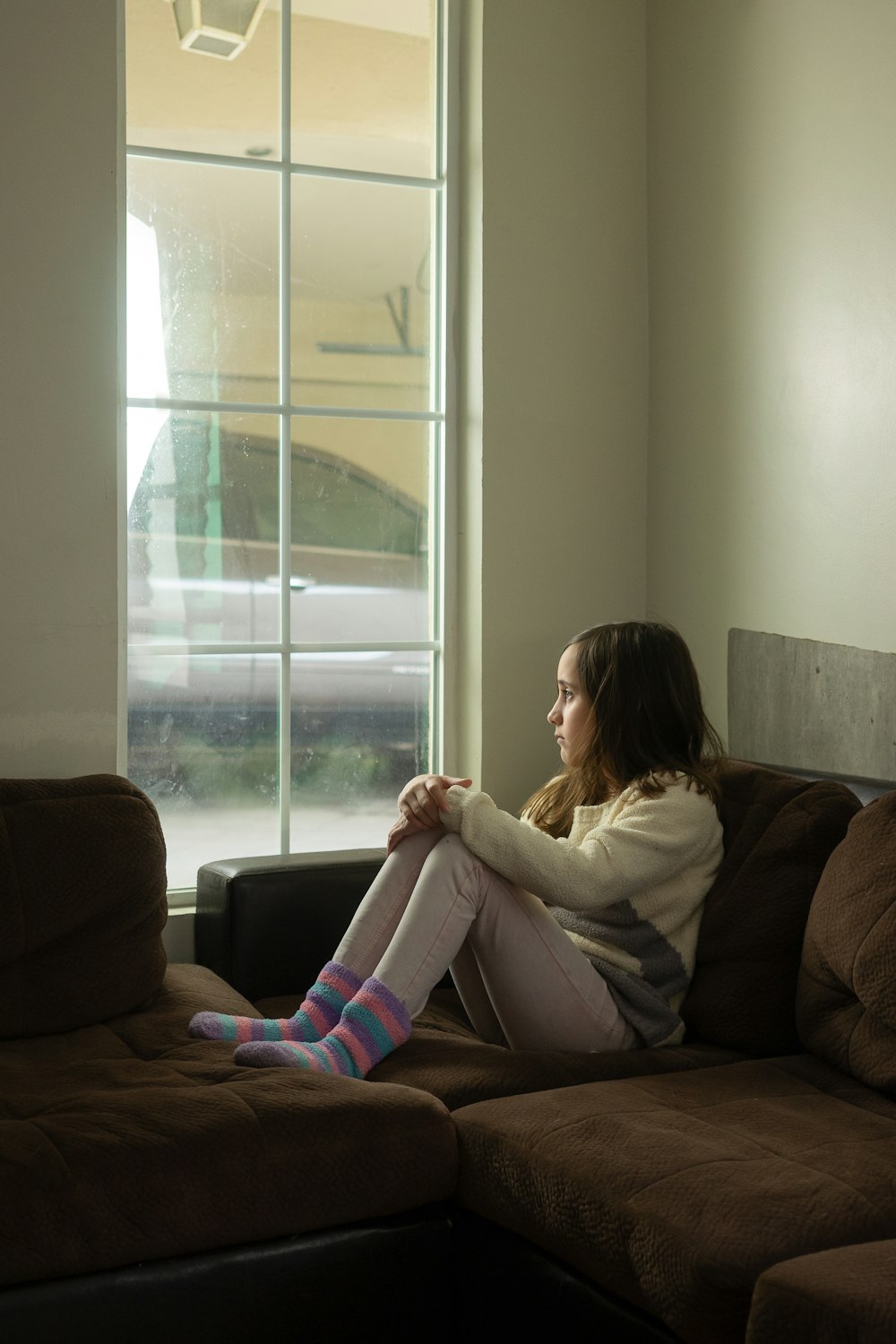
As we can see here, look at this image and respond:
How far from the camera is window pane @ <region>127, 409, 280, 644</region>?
2924mm

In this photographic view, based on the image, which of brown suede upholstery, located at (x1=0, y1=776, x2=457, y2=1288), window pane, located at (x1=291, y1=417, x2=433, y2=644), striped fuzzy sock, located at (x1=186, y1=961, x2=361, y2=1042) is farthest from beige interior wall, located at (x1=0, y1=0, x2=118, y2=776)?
striped fuzzy sock, located at (x1=186, y1=961, x2=361, y2=1042)

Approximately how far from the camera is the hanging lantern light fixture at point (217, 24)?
115 inches

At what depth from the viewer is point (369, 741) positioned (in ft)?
10.3

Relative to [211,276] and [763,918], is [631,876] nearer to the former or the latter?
[763,918]

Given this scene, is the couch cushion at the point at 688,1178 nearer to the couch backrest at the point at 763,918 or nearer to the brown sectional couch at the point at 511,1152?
the brown sectional couch at the point at 511,1152

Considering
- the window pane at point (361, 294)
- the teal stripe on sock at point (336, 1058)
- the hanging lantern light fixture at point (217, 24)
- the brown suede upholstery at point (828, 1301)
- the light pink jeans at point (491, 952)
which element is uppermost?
the hanging lantern light fixture at point (217, 24)

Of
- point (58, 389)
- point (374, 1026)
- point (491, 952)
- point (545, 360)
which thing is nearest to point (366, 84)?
point (545, 360)

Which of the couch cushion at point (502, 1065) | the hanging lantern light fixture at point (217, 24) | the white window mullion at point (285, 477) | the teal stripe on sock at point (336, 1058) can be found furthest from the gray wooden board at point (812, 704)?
the hanging lantern light fixture at point (217, 24)

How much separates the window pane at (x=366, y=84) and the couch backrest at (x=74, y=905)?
1541mm

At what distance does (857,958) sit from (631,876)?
1.22ft

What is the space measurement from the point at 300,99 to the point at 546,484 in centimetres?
100

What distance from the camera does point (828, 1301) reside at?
1.30 meters

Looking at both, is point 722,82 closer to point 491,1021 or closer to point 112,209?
point 112,209

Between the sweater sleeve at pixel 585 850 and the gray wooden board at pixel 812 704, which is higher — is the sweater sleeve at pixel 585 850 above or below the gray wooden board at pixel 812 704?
below
